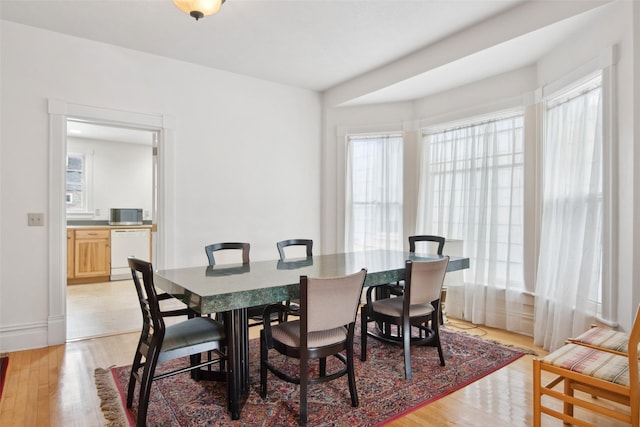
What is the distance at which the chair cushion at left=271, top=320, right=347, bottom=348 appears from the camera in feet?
6.65

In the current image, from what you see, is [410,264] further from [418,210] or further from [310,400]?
[418,210]

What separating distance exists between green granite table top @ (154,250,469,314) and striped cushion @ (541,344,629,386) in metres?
1.04

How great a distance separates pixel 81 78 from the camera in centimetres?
342

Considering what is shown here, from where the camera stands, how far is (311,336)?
6.73 ft

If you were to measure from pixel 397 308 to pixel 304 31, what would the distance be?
2.54m

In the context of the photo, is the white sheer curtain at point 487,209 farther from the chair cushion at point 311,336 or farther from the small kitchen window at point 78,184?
the small kitchen window at point 78,184

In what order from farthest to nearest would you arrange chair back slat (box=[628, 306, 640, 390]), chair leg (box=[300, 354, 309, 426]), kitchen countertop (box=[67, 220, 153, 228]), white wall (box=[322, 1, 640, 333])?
kitchen countertop (box=[67, 220, 153, 228]) → white wall (box=[322, 1, 640, 333]) → chair leg (box=[300, 354, 309, 426]) → chair back slat (box=[628, 306, 640, 390])

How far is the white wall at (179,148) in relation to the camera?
3.15 m

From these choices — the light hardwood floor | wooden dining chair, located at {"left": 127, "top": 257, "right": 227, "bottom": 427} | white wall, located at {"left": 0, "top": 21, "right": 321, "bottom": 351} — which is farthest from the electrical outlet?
wooden dining chair, located at {"left": 127, "top": 257, "right": 227, "bottom": 427}

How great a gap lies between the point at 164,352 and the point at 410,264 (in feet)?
5.14

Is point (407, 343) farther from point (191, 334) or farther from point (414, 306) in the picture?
point (191, 334)

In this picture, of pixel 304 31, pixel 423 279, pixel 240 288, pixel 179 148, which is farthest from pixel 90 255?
pixel 423 279

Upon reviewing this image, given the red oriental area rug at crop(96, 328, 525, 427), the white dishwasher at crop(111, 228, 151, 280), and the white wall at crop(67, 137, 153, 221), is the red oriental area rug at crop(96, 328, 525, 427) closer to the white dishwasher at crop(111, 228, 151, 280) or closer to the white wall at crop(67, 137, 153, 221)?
the white dishwasher at crop(111, 228, 151, 280)

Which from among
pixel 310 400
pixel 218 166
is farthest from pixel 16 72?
pixel 310 400
